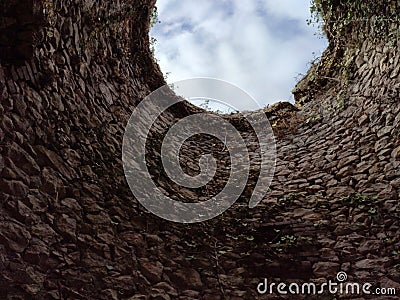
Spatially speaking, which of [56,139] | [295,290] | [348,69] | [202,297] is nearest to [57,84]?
[56,139]

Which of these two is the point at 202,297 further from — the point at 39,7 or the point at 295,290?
the point at 39,7

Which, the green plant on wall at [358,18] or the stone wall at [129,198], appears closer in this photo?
the stone wall at [129,198]

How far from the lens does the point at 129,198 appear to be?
3.95 metres

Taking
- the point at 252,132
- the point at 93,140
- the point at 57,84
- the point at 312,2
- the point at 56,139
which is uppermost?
the point at 312,2

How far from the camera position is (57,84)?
3.83 meters

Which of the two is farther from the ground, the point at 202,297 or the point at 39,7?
the point at 39,7

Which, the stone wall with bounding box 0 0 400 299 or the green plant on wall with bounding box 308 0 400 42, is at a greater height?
the green plant on wall with bounding box 308 0 400 42

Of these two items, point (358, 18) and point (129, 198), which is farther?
point (358, 18)

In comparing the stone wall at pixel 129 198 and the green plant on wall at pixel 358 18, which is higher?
the green plant on wall at pixel 358 18

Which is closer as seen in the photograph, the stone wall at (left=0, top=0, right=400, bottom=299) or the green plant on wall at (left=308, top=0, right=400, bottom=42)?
the stone wall at (left=0, top=0, right=400, bottom=299)

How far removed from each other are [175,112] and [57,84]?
283cm

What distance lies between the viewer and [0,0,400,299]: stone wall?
2934mm

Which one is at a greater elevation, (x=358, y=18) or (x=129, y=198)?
(x=358, y=18)

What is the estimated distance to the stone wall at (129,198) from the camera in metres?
2.93
